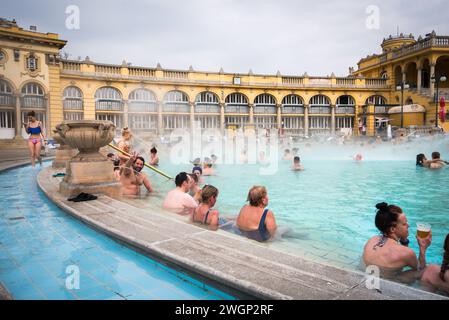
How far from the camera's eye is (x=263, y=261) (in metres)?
2.79

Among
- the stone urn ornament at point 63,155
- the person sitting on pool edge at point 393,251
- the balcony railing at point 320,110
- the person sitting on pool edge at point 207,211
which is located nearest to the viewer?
the person sitting on pool edge at point 393,251

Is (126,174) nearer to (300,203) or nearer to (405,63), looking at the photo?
(300,203)

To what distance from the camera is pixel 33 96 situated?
81.5 feet

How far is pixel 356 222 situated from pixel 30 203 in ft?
20.4

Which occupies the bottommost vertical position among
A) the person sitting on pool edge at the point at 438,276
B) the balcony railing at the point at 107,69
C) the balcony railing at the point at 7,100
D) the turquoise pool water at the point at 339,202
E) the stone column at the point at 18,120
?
the turquoise pool water at the point at 339,202

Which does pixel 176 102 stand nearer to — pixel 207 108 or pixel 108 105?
pixel 207 108

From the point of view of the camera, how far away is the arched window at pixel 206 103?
3309cm

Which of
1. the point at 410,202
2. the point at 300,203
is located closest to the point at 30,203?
the point at 300,203

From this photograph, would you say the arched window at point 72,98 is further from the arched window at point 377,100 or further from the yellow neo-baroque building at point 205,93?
the arched window at point 377,100

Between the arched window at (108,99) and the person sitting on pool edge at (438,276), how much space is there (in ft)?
97.2

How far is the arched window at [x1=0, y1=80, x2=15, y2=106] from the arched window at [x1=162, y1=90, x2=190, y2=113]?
12.5 metres

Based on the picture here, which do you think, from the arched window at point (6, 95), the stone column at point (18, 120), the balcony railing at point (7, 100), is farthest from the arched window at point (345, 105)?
the arched window at point (6, 95)

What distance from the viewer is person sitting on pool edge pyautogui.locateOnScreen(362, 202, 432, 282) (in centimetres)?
323

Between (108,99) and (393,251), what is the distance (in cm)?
2934
